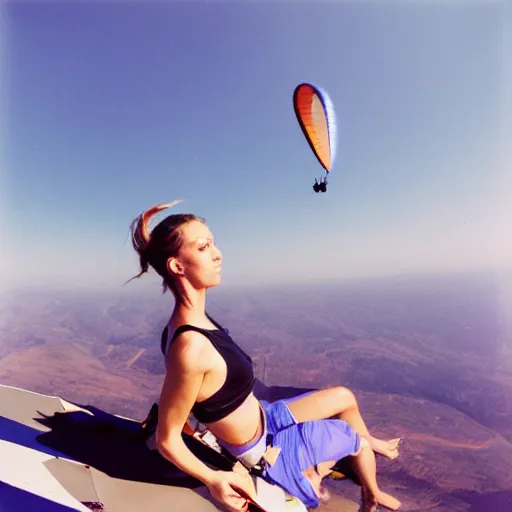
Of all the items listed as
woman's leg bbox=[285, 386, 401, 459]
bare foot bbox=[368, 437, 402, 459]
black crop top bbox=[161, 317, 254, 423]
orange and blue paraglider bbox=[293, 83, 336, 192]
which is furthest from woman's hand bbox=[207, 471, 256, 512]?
orange and blue paraglider bbox=[293, 83, 336, 192]

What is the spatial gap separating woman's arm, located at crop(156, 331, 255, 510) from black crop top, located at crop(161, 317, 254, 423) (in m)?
0.04

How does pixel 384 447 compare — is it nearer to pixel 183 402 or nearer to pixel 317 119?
pixel 183 402

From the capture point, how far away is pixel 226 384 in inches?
40.3

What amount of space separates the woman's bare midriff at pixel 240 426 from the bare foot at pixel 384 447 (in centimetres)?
40

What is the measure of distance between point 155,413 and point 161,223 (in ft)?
2.20

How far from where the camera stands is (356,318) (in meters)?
25.5

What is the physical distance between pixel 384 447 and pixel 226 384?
2.09 feet

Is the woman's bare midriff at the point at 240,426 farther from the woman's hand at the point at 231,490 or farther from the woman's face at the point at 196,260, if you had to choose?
the woman's face at the point at 196,260

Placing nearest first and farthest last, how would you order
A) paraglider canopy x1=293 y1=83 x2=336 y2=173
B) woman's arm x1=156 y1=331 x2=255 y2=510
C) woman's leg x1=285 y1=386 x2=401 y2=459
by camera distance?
1. woman's arm x1=156 y1=331 x2=255 y2=510
2. woman's leg x1=285 y1=386 x2=401 y2=459
3. paraglider canopy x1=293 y1=83 x2=336 y2=173

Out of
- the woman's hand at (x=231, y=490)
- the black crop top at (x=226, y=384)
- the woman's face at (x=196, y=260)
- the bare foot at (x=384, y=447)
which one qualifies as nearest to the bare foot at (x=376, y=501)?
the bare foot at (x=384, y=447)

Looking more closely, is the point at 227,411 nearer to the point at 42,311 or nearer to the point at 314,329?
the point at 42,311

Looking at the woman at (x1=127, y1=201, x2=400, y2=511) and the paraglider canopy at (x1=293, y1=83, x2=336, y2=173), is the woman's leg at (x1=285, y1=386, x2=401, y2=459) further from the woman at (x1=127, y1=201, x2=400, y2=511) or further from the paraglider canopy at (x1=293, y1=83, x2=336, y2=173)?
the paraglider canopy at (x1=293, y1=83, x2=336, y2=173)

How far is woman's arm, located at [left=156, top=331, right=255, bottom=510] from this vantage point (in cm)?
94

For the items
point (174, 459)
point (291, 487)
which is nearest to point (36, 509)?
point (174, 459)
